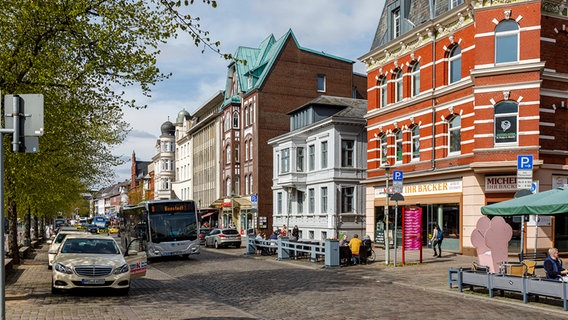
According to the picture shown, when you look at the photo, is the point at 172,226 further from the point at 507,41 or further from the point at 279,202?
the point at 279,202

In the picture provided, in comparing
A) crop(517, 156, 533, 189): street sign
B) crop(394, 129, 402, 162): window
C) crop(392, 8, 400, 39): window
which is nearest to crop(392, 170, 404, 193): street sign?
crop(517, 156, 533, 189): street sign

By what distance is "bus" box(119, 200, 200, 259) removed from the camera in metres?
28.3

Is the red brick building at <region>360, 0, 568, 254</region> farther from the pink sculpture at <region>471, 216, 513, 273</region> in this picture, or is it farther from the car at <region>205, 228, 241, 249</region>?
the car at <region>205, 228, 241, 249</region>

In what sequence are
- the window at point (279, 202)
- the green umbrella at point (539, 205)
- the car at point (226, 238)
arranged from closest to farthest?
the green umbrella at point (539, 205) < the car at point (226, 238) < the window at point (279, 202)

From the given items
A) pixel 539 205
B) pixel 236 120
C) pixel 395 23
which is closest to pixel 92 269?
pixel 539 205

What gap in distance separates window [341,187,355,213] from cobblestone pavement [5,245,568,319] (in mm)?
20255

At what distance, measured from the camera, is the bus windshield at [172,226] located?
28484 millimetres

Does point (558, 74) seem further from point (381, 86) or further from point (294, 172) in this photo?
point (294, 172)

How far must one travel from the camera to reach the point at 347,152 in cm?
4294

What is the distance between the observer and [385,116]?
35.5m

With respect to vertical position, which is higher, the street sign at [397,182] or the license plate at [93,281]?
the street sign at [397,182]

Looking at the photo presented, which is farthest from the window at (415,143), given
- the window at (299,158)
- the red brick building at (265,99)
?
the red brick building at (265,99)

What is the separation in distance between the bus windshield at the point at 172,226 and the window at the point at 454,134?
13072 millimetres

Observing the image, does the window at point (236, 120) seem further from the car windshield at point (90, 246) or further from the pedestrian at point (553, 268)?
the pedestrian at point (553, 268)
